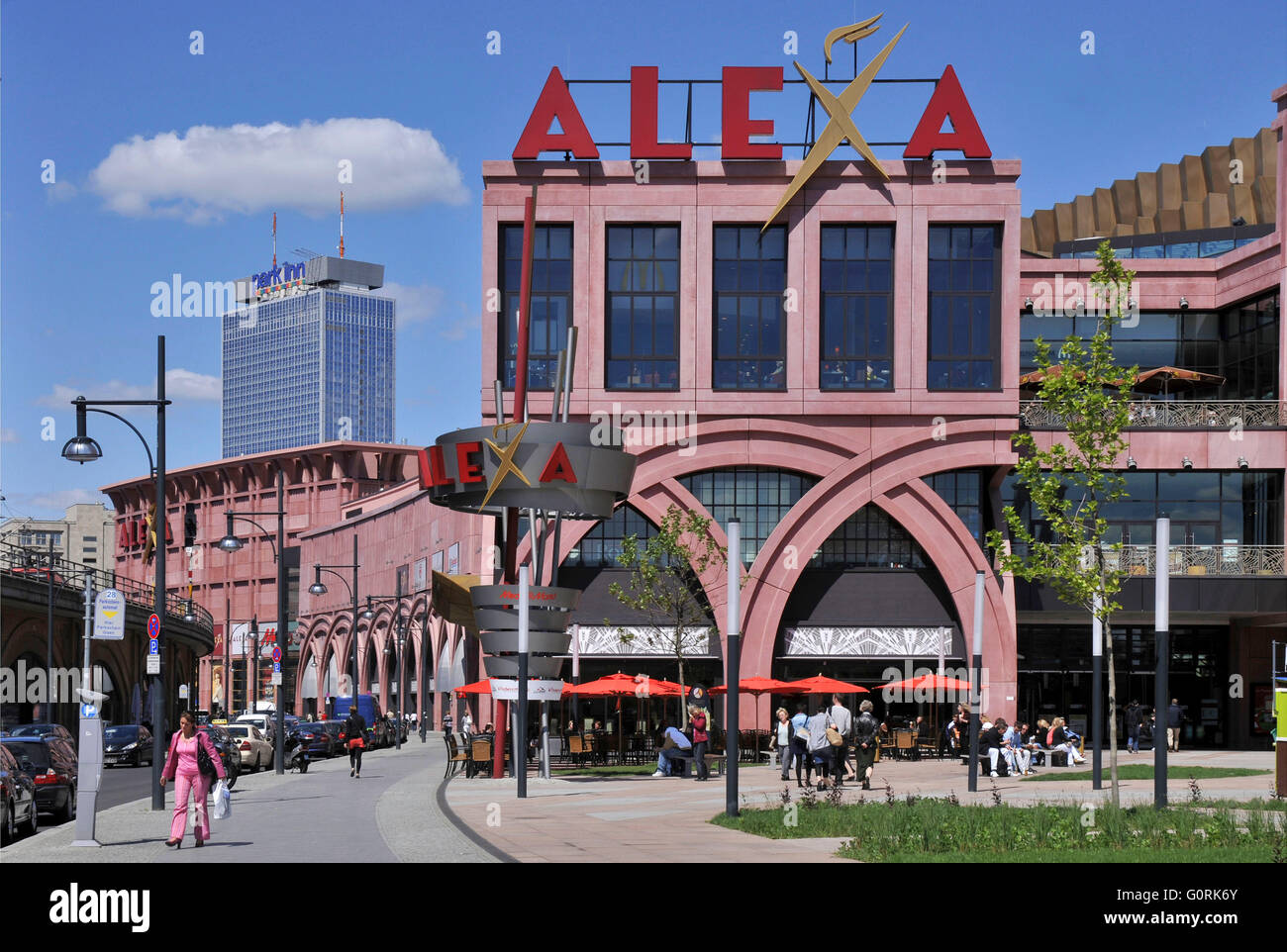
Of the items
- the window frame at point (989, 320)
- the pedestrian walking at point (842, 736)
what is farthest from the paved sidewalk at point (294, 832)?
the window frame at point (989, 320)

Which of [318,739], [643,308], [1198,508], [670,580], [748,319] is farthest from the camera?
[318,739]

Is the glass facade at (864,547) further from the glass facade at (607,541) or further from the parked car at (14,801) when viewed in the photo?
the parked car at (14,801)

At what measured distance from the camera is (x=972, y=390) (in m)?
55.0

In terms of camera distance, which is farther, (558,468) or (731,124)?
(731,124)

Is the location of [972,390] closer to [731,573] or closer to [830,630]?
[830,630]

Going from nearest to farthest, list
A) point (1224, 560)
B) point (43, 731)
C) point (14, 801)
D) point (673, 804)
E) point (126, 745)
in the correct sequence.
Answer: point (14, 801), point (673, 804), point (43, 731), point (126, 745), point (1224, 560)

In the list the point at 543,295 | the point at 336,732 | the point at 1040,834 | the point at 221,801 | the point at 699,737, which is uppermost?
the point at 543,295

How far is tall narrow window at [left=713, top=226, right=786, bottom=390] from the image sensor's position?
181ft

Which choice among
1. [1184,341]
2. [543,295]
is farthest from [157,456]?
[1184,341]

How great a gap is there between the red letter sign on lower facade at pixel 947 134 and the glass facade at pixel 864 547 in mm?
12262

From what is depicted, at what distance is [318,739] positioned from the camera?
62.0 meters

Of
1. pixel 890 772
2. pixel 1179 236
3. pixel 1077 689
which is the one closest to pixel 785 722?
pixel 890 772

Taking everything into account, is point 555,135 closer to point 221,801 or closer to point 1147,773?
point 1147,773

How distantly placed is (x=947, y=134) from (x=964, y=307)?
577 centimetres
